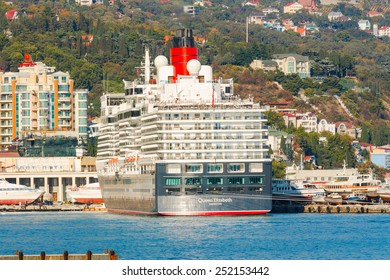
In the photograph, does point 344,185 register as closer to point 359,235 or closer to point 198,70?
point 198,70

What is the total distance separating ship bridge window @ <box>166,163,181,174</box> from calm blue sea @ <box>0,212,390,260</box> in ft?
11.7

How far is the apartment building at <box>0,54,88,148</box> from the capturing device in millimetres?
175975

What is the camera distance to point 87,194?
146m

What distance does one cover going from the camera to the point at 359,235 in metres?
88.4

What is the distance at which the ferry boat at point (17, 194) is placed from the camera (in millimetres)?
143625

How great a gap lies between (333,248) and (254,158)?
26.9 m

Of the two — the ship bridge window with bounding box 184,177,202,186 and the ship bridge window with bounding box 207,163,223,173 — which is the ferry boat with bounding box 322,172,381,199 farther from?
the ship bridge window with bounding box 184,177,202,186

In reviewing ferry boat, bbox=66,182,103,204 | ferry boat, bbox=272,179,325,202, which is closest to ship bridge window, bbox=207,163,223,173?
ferry boat, bbox=272,179,325,202

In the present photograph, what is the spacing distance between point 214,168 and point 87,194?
144 ft

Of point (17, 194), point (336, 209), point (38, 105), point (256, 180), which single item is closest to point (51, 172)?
point (17, 194)

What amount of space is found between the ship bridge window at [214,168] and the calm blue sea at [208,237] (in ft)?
14.0

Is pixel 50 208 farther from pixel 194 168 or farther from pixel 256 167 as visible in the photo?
pixel 256 167

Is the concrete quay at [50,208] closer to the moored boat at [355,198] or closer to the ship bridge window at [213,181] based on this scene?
the moored boat at [355,198]

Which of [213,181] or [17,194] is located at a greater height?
[213,181]
